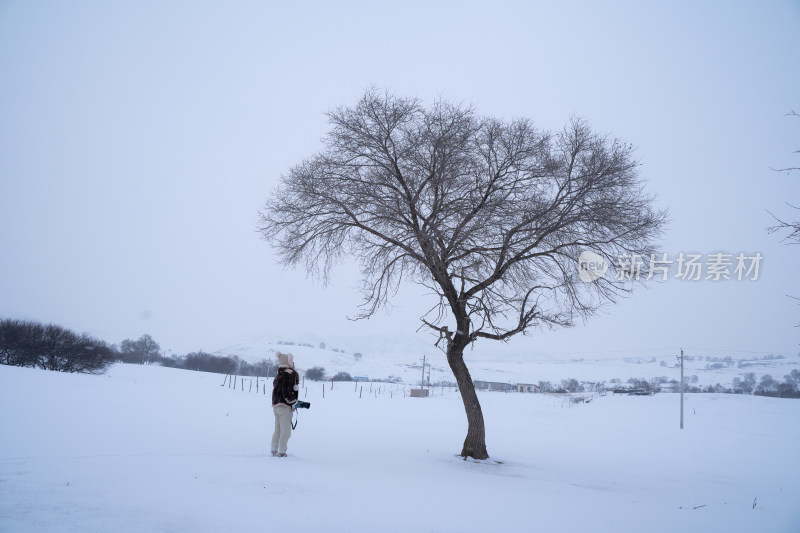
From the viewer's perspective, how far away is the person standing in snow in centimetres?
982

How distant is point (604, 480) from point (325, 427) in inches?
415

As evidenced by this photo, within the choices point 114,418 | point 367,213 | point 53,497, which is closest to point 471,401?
point 367,213

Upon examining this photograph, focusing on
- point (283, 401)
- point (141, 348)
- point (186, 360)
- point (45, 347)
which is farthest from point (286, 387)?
point (141, 348)

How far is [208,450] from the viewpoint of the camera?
10.9 meters

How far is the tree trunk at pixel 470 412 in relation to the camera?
42.8ft

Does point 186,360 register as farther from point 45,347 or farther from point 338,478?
point 338,478

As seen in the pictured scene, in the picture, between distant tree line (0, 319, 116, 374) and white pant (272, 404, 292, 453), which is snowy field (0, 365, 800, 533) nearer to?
white pant (272, 404, 292, 453)

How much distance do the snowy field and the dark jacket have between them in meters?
1.20

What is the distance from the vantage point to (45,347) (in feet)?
135

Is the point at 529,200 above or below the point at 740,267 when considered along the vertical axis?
above

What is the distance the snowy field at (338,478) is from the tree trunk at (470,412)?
443 mm

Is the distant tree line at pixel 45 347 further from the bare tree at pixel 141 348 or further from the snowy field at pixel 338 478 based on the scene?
the bare tree at pixel 141 348

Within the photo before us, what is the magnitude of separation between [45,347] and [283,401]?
41.0 metres

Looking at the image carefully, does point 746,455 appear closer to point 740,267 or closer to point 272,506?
point 740,267
